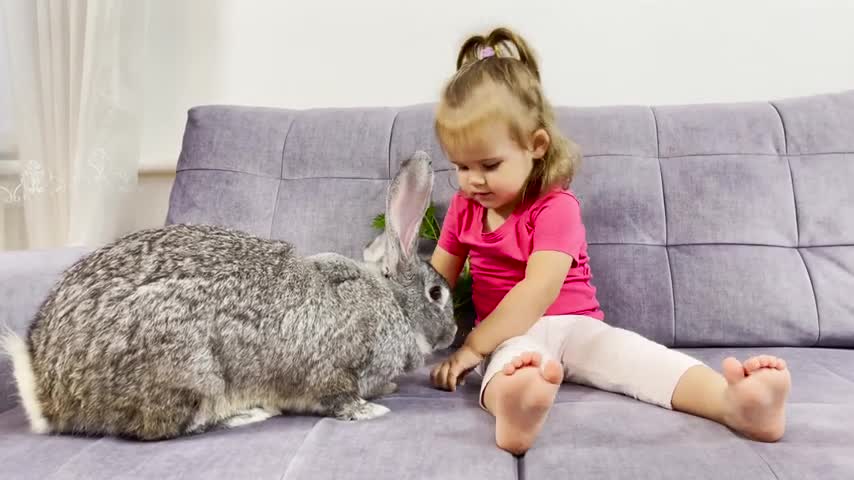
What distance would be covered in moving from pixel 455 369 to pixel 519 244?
14.3 inches

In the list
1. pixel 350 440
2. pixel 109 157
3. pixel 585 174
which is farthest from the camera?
pixel 109 157

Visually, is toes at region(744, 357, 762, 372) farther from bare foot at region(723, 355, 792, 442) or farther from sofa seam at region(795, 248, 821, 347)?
sofa seam at region(795, 248, 821, 347)

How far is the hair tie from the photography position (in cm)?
167

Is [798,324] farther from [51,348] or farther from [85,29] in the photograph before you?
[85,29]

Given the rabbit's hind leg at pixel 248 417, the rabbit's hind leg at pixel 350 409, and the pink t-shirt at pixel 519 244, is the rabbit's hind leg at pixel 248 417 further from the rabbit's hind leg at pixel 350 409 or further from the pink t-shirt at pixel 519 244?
the pink t-shirt at pixel 519 244

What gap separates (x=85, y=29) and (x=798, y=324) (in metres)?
2.25

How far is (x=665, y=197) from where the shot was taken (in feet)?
5.78

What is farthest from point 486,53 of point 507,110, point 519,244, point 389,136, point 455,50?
point 455,50

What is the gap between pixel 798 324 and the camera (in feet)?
5.34

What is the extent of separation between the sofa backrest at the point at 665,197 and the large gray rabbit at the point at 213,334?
49 cm

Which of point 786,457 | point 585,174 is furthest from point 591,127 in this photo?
point 786,457

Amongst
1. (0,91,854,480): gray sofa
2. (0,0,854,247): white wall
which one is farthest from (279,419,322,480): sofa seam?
(0,0,854,247): white wall

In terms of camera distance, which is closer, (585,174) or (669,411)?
(669,411)

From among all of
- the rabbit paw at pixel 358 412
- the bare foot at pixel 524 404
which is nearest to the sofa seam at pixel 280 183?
the rabbit paw at pixel 358 412
